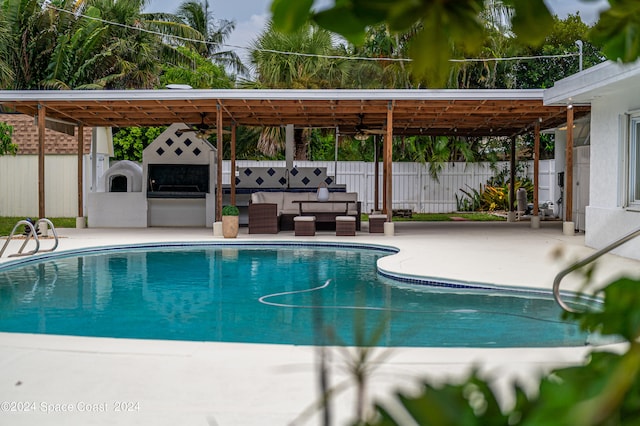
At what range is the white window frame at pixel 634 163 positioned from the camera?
33.4 ft

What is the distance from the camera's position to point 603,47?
0.83m

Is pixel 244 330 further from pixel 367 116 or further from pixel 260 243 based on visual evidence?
pixel 367 116

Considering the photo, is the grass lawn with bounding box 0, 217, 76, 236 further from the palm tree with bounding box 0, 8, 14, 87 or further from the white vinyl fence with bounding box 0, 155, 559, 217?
the palm tree with bounding box 0, 8, 14, 87

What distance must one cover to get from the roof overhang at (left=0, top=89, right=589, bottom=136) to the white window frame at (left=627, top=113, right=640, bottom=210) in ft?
10.6

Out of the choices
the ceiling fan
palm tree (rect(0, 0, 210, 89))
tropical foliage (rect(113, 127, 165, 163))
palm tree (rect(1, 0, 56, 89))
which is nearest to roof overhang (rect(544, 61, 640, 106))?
the ceiling fan

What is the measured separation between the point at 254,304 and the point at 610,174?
6518 mm

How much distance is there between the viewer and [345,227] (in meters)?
14.0

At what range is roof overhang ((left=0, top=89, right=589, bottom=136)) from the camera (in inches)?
532

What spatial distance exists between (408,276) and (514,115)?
28.7ft

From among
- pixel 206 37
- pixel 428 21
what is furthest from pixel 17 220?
pixel 428 21

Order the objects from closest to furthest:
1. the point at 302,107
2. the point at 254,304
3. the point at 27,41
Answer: the point at 254,304 → the point at 302,107 → the point at 27,41

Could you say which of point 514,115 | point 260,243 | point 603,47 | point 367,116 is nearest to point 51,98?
point 260,243

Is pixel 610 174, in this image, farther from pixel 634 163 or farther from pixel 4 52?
pixel 4 52

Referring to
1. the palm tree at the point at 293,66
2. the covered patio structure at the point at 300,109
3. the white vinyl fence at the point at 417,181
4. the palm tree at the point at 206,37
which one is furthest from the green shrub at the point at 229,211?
the palm tree at the point at 206,37
